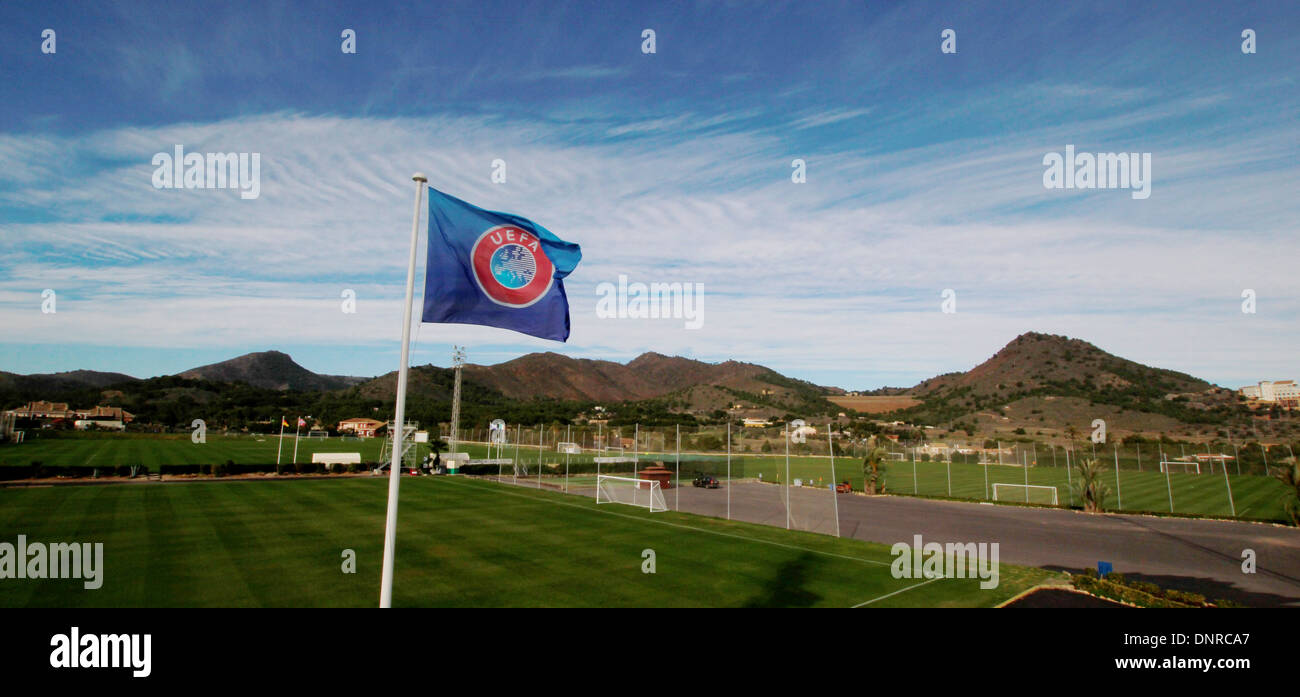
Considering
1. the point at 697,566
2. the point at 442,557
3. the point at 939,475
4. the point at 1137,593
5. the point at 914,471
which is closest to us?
the point at 1137,593

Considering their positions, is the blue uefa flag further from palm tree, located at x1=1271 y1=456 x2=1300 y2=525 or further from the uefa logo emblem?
palm tree, located at x1=1271 y1=456 x2=1300 y2=525

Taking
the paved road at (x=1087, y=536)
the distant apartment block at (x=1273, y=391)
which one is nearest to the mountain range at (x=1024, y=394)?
the distant apartment block at (x=1273, y=391)

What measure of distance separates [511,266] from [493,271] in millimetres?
285

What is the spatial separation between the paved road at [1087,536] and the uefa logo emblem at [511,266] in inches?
612

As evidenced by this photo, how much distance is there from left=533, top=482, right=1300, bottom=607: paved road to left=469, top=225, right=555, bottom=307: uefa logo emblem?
15548mm

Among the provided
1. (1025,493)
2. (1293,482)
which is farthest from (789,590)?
(1025,493)

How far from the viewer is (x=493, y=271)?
815 cm

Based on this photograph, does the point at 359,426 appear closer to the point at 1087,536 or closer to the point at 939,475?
the point at 939,475

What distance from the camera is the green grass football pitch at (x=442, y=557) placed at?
1111 centimetres

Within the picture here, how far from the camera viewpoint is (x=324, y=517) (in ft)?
66.9

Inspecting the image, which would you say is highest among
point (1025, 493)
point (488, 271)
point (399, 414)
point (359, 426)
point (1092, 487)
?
point (488, 271)
